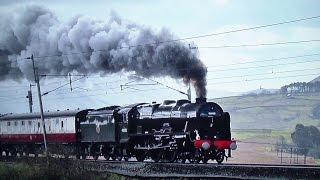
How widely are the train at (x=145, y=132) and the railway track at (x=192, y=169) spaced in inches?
53.7

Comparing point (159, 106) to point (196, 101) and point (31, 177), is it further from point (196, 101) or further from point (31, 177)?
point (31, 177)

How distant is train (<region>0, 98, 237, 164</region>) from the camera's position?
26375 millimetres

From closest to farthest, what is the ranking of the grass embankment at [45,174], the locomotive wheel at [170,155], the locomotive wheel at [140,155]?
the grass embankment at [45,174], the locomotive wheel at [170,155], the locomotive wheel at [140,155]

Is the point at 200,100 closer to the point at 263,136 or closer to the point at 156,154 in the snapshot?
the point at 156,154

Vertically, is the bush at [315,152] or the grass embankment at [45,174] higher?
the grass embankment at [45,174]

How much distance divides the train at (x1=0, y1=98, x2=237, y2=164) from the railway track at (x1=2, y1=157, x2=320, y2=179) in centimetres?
136

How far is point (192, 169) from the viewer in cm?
2180

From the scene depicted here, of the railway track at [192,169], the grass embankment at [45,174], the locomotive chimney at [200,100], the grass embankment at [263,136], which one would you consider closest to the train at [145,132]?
the locomotive chimney at [200,100]

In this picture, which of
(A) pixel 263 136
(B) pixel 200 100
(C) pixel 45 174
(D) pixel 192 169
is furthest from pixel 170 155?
(A) pixel 263 136

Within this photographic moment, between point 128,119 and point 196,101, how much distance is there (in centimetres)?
517

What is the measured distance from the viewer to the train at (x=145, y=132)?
26.4 meters

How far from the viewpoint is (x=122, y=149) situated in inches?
1246

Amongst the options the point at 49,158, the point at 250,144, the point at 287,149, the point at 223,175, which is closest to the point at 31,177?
the point at 49,158

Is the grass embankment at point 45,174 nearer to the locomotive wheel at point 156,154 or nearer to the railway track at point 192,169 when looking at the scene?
the railway track at point 192,169
